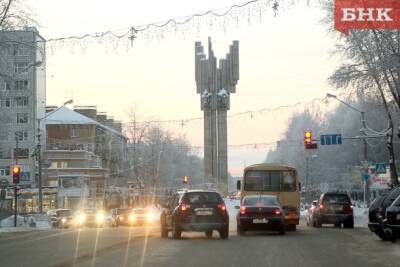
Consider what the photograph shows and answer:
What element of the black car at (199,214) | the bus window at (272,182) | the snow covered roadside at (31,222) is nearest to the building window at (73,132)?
the snow covered roadside at (31,222)

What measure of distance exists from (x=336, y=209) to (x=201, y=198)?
11.6 m

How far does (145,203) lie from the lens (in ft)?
329

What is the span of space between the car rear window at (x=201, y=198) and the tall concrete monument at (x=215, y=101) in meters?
101

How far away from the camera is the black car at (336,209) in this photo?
1351 inches

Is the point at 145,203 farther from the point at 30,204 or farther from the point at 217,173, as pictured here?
the point at 217,173

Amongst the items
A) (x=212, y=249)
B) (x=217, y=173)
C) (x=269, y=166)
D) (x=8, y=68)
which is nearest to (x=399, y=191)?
(x=212, y=249)

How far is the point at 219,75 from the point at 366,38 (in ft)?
329

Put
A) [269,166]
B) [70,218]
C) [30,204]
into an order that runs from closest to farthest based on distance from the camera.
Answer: [269,166]
[70,218]
[30,204]

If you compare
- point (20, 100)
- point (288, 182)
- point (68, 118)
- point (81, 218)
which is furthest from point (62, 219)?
point (68, 118)

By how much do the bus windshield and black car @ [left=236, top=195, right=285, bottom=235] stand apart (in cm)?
452

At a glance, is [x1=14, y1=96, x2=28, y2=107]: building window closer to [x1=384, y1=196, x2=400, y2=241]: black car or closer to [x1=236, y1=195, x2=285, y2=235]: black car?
[x1=236, y1=195, x2=285, y2=235]: black car

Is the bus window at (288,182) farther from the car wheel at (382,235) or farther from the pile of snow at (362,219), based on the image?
the car wheel at (382,235)

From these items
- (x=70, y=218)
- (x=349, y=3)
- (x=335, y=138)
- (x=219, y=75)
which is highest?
(x=219, y=75)

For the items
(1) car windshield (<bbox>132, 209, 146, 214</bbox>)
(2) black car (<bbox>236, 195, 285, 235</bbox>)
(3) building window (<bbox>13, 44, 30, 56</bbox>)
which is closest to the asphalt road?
(2) black car (<bbox>236, 195, 285, 235</bbox>)
